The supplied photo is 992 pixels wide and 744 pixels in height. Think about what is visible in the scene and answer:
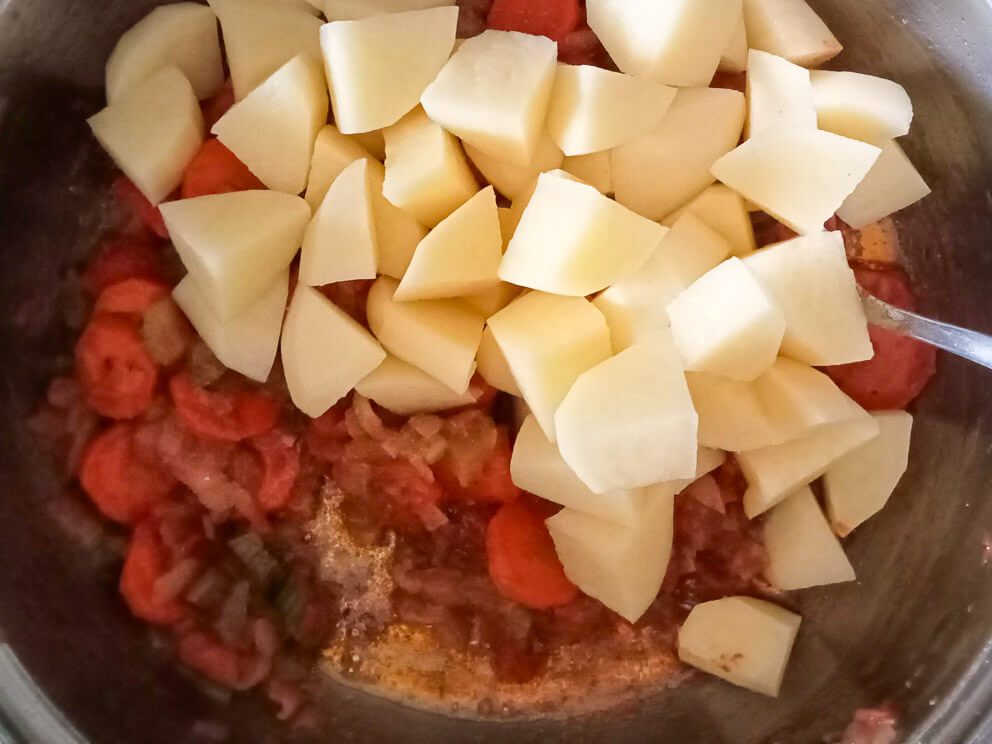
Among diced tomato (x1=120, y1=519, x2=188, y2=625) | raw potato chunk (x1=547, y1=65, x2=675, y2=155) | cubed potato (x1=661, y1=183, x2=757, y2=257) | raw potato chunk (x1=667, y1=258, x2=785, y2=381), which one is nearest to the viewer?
raw potato chunk (x1=667, y1=258, x2=785, y2=381)

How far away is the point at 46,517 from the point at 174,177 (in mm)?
825

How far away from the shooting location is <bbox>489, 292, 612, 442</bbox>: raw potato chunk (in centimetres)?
157

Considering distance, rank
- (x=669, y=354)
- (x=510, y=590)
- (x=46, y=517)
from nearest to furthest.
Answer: (x=669, y=354) < (x=46, y=517) < (x=510, y=590)

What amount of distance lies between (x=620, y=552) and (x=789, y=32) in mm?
1224

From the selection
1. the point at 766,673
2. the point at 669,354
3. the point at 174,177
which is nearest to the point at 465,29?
the point at 174,177

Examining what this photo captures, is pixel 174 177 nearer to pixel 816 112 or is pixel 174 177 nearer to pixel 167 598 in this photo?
pixel 167 598

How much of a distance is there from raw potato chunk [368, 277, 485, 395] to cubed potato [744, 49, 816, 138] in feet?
2.47

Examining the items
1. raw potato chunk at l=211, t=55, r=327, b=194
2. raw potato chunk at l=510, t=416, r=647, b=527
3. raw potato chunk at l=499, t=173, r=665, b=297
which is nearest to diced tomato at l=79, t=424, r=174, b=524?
raw potato chunk at l=211, t=55, r=327, b=194

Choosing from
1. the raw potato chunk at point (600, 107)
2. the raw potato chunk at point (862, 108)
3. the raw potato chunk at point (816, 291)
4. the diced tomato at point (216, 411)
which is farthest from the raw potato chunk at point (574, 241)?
the diced tomato at point (216, 411)

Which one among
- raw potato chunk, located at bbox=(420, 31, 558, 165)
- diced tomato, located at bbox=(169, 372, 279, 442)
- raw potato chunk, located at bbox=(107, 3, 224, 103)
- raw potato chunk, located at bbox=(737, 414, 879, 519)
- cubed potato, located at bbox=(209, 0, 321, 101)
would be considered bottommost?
diced tomato, located at bbox=(169, 372, 279, 442)

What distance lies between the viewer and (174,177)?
1799 mm

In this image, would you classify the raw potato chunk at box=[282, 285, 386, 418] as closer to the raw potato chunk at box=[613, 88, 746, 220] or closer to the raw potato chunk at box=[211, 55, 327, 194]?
the raw potato chunk at box=[211, 55, 327, 194]

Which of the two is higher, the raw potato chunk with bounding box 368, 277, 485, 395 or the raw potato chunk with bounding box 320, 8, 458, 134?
the raw potato chunk with bounding box 320, 8, 458, 134

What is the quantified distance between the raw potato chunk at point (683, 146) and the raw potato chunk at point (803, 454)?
2.02 feet
